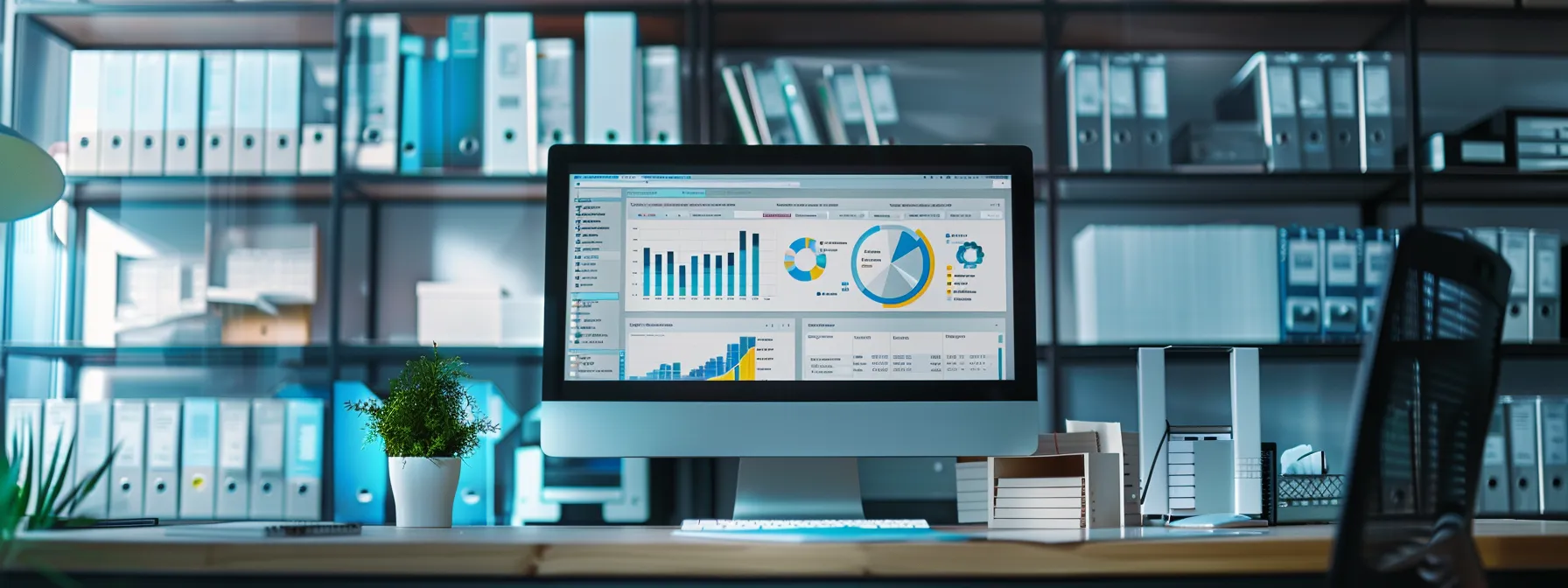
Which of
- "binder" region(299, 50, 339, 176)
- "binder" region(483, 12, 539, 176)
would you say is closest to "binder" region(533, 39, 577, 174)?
"binder" region(483, 12, 539, 176)

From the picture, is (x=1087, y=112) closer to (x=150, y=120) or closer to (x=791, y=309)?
(x=791, y=309)

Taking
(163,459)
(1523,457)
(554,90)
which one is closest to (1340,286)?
(1523,457)

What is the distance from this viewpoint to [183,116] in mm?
2441

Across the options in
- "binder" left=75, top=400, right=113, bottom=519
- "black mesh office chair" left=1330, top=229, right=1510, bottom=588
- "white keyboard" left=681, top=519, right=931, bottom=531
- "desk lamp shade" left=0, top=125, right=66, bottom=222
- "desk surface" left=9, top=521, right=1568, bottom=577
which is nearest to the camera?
"black mesh office chair" left=1330, top=229, right=1510, bottom=588

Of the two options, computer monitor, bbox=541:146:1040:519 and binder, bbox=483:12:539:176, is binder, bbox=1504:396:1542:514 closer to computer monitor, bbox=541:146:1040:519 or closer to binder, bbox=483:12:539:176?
computer monitor, bbox=541:146:1040:519

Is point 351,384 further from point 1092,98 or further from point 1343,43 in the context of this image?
point 1343,43

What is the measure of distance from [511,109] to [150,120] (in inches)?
31.1

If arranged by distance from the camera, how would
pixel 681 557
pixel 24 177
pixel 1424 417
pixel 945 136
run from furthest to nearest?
1. pixel 945 136
2. pixel 24 177
3. pixel 681 557
4. pixel 1424 417

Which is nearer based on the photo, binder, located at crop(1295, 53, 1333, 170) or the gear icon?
the gear icon

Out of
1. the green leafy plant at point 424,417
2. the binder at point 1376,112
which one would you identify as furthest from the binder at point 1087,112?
the green leafy plant at point 424,417

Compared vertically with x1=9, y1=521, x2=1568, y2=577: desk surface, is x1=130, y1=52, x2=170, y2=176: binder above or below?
above

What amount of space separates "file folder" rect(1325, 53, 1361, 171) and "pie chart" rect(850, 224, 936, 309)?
4.77 ft

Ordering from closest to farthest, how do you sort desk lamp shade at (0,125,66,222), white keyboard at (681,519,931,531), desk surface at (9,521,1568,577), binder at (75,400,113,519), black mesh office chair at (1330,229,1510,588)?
black mesh office chair at (1330,229,1510,588), desk surface at (9,521,1568,577), white keyboard at (681,519,931,531), desk lamp shade at (0,125,66,222), binder at (75,400,113,519)

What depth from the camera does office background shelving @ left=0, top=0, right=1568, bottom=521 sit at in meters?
2.44
